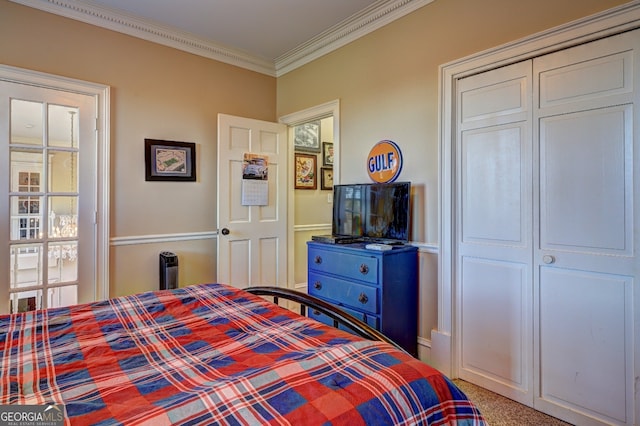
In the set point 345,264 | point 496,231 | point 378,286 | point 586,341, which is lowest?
point 586,341

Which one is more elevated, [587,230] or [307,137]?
[307,137]

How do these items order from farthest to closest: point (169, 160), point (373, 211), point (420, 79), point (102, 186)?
point (169, 160) → point (102, 186) → point (373, 211) → point (420, 79)

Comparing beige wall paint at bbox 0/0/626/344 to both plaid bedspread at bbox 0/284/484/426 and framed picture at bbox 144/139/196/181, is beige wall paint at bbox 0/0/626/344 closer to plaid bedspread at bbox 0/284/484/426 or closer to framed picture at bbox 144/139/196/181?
framed picture at bbox 144/139/196/181

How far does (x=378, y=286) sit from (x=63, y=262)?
2.44m

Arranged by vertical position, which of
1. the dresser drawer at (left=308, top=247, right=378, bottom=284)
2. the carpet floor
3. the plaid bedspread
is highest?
the dresser drawer at (left=308, top=247, right=378, bottom=284)

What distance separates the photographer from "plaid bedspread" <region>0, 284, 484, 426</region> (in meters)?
0.78

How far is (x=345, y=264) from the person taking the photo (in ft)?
8.46

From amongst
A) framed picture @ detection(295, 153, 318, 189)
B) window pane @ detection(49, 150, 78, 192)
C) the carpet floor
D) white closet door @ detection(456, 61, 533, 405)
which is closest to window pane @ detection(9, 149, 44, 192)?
window pane @ detection(49, 150, 78, 192)

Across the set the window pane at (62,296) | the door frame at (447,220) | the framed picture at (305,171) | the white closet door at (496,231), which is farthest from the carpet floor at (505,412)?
the window pane at (62,296)

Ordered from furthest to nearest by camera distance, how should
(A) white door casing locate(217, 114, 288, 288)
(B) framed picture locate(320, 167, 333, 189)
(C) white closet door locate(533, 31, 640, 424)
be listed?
(B) framed picture locate(320, 167, 333, 189) < (A) white door casing locate(217, 114, 288, 288) < (C) white closet door locate(533, 31, 640, 424)

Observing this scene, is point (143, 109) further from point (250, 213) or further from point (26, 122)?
point (250, 213)

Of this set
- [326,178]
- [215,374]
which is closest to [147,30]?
[326,178]

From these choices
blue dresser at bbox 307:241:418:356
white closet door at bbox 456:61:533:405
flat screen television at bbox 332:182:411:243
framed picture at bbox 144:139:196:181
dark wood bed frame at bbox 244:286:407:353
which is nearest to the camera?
dark wood bed frame at bbox 244:286:407:353

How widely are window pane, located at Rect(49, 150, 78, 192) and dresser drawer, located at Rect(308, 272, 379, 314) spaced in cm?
203
